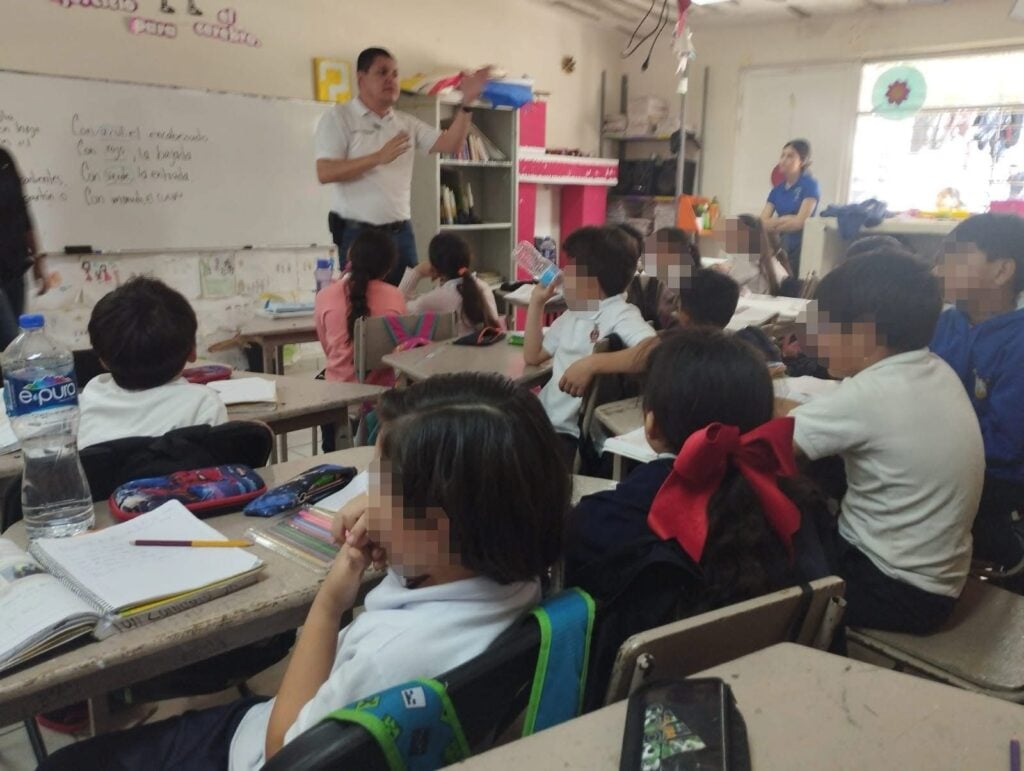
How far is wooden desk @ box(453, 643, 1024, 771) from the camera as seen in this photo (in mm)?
719

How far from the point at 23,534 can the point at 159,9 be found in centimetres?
352

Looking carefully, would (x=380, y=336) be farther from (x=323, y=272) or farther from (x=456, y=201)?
(x=456, y=201)

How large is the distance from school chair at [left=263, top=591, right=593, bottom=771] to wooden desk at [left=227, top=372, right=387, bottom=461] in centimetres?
124

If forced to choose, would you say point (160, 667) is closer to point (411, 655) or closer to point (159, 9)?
point (411, 655)

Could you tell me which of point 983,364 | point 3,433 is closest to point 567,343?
point 983,364

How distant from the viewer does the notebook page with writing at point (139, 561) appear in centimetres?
105

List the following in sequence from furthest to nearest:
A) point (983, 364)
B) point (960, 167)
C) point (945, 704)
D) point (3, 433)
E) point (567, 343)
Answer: point (960, 167) < point (567, 343) < point (983, 364) < point (3, 433) < point (945, 704)

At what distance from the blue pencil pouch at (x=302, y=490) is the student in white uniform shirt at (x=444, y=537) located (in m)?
0.43

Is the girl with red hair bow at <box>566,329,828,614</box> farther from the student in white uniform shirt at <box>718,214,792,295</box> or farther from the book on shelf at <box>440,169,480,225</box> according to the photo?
the book on shelf at <box>440,169,480,225</box>

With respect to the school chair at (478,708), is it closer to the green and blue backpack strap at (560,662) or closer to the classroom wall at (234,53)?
the green and blue backpack strap at (560,662)

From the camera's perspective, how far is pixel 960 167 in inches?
249

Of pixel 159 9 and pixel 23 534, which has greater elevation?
pixel 159 9

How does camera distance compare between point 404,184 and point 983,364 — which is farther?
point 404,184

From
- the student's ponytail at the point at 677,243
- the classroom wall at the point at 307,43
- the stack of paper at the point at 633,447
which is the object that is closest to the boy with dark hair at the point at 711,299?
the student's ponytail at the point at 677,243
